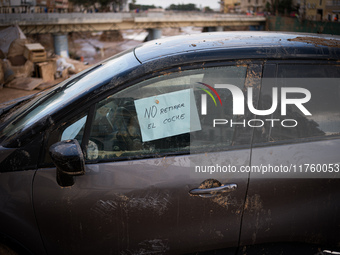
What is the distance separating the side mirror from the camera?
1.78 m

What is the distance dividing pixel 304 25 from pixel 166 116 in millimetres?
32826

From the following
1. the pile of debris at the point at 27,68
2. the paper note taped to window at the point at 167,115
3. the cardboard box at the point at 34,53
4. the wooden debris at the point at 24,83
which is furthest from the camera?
the cardboard box at the point at 34,53

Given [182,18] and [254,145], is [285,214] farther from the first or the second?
[182,18]

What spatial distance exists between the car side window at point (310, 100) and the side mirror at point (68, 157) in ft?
3.61

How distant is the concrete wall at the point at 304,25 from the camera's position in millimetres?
21577

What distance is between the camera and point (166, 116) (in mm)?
2000

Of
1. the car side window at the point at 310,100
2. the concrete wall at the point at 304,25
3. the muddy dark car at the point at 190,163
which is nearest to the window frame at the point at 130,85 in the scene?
the muddy dark car at the point at 190,163

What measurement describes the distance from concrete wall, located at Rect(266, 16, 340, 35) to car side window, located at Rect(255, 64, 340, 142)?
608 inches

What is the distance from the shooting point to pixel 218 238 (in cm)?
197

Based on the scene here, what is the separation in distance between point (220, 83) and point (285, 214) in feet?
2.85

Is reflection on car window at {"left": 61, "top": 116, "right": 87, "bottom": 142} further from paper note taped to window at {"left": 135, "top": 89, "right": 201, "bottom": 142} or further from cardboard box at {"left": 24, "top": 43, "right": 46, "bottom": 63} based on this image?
cardboard box at {"left": 24, "top": 43, "right": 46, "bottom": 63}

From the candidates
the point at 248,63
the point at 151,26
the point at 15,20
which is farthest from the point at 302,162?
the point at 151,26

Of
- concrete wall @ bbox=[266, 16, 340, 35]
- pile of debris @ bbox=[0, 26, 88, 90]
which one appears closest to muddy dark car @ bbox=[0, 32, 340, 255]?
pile of debris @ bbox=[0, 26, 88, 90]

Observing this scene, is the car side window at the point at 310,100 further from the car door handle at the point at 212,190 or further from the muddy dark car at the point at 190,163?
the car door handle at the point at 212,190
